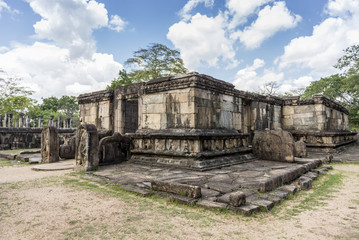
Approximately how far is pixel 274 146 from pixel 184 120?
10.0 feet

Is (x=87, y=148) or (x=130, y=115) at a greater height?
(x=130, y=115)

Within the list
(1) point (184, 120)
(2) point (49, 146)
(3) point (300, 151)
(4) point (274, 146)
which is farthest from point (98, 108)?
(3) point (300, 151)

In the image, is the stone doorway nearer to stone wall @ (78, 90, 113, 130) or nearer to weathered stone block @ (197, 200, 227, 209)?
stone wall @ (78, 90, 113, 130)

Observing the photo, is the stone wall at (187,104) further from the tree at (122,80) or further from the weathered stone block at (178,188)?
the tree at (122,80)

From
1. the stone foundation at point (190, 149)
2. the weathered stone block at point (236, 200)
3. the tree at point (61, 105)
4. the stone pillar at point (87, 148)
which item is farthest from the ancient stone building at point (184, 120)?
the tree at point (61, 105)

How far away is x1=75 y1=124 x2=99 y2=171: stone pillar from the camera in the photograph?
19.8 ft

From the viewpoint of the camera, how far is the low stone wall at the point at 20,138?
14609 millimetres

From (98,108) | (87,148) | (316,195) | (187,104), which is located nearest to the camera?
(316,195)

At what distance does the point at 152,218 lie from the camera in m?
2.90

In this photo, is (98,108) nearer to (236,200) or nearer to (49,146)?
(49,146)

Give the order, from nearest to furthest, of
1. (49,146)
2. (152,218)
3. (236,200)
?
(152,218)
(236,200)
(49,146)

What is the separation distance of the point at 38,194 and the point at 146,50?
25058 mm

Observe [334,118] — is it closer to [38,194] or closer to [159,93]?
[159,93]

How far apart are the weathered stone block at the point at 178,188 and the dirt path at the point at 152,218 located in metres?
0.25
